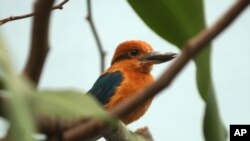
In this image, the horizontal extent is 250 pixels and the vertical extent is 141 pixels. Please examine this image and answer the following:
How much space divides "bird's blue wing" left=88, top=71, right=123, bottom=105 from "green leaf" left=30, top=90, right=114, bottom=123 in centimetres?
88

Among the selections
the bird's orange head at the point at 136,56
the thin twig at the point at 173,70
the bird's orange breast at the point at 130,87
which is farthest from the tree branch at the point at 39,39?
the bird's orange head at the point at 136,56

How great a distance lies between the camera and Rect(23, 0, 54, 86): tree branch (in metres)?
0.11

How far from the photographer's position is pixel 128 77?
104 centimetres

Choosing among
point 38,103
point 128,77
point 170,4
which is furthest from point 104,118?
point 128,77

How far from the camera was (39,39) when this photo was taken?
12cm

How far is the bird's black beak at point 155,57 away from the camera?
3.22 feet

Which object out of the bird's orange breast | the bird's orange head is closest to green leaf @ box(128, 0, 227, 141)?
the bird's orange breast

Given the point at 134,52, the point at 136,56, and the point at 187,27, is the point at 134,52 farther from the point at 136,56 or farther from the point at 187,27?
the point at 187,27

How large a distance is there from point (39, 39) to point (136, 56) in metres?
0.98

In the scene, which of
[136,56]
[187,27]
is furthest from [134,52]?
[187,27]

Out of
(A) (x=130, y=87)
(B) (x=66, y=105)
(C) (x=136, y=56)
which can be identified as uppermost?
(C) (x=136, y=56)

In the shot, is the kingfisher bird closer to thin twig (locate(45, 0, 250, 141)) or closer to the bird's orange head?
the bird's orange head

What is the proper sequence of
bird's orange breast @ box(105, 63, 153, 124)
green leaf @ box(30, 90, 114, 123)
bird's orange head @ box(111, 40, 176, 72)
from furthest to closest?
bird's orange head @ box(111, 40, 176, 72), bird's orange breast @ box(105, 63, 153, 124), green leaf @ box(30, 90, 114, 123)

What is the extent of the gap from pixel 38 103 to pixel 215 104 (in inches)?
4.6
